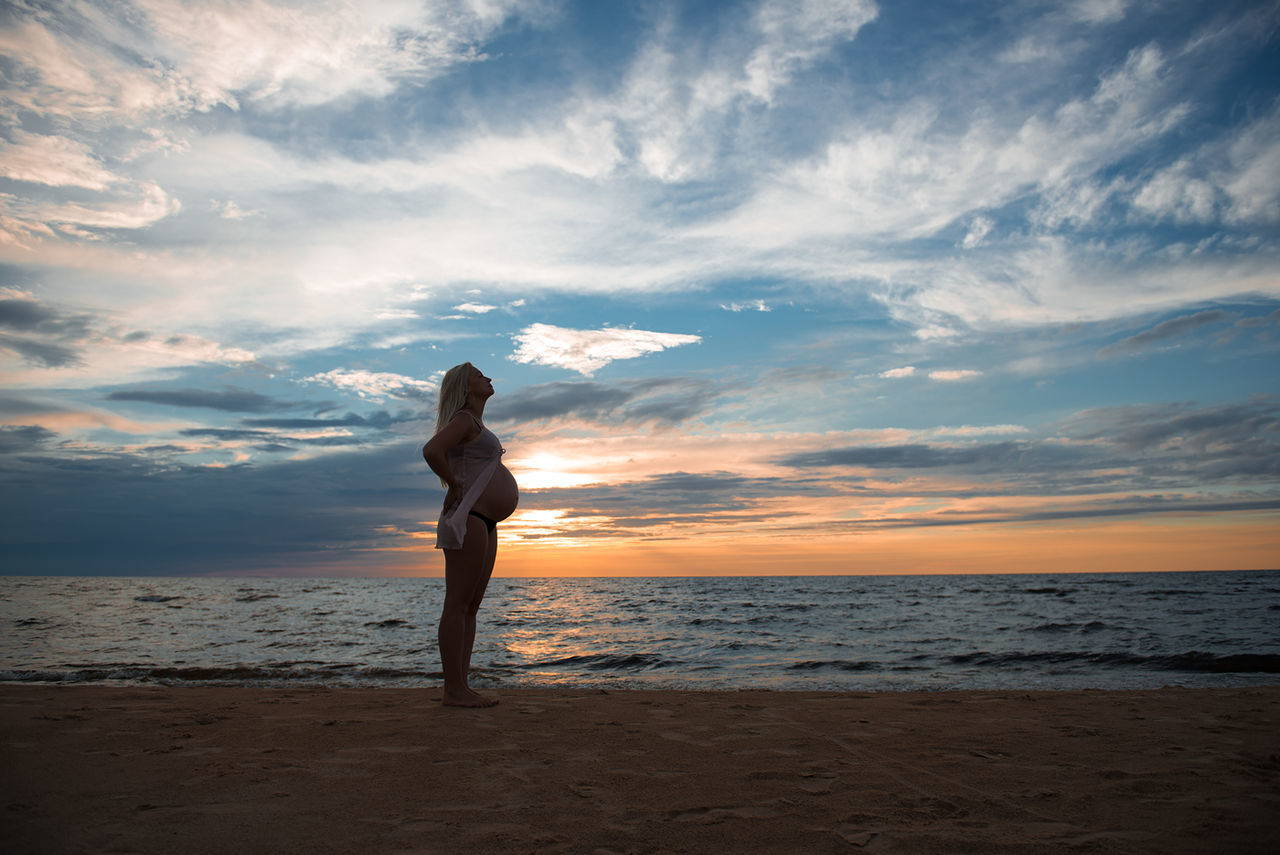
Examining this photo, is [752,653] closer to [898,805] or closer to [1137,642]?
[1137,642]

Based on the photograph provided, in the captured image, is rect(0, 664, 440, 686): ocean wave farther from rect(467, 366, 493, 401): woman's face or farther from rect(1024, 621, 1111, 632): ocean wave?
rect(1024, 621, 1111, 632): ocean wave

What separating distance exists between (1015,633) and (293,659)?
52.1ft

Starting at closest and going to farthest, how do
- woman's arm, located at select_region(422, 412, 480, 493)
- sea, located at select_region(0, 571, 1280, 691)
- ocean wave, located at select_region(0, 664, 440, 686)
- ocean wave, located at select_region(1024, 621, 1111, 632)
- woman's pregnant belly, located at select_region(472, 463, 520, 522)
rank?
woman's arm, located at select_region(422, 412, 480, 493) → woman's pregnant belly, located at select_region(472, 463, 520, 522) → ocean wave, located at select_region(0, 664, 440, 686) → sea, located at select_region(0, 571, 1280, 691) → ocean wave, located at select_region(1024, 621, 1111, 632)

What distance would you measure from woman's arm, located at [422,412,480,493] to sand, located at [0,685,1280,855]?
194 centimetres

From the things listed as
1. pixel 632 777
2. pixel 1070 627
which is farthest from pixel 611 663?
pixel 1070 627

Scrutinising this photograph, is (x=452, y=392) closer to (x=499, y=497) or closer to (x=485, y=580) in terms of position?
(x=499, y=497)

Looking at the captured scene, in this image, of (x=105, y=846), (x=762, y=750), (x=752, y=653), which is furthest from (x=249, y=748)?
(x=752, y=653)

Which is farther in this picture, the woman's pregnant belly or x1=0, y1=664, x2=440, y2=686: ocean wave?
x1=0, y1=664, x2=440, y2=686: ocean wave

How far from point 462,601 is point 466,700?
881 millimetres

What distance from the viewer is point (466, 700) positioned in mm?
5730

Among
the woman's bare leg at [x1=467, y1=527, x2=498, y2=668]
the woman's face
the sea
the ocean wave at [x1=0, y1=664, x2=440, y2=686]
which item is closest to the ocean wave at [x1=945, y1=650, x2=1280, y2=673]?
the sea

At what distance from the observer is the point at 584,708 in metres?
5.89

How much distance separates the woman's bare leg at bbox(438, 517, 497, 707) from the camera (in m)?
5.59

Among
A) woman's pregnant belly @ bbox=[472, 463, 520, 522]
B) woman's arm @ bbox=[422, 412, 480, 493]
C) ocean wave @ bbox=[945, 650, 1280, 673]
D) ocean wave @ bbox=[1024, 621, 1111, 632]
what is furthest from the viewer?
ocean wave @ bbox=[1024, 621, 1111, 632]
